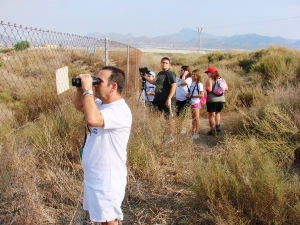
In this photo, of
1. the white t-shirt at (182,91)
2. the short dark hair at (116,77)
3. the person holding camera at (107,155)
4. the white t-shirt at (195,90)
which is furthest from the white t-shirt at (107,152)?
the white t-shirt at (182,91)

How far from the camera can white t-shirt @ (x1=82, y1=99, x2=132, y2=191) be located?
239cm

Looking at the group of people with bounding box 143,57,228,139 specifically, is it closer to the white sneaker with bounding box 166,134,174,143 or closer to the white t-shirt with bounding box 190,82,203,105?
the white t-shirt with bounding box 190,82,203,105

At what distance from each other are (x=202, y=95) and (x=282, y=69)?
25.3 ft

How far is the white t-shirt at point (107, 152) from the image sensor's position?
7.86 feet

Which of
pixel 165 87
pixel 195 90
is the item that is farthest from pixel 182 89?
pixel 165 87

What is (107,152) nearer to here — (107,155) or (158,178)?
(107,155)

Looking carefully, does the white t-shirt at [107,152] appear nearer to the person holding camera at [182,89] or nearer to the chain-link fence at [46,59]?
the chain-link fence at [46,59]

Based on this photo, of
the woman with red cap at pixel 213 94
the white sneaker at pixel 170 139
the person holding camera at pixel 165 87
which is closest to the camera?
the white sneaker at pixel 170 139

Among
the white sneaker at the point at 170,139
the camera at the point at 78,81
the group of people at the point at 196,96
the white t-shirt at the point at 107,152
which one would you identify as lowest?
the white sneaker at the point at 170,139

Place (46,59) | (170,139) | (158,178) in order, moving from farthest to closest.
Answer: (46,59) < (170,139) < (158,178)

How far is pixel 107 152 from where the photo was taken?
241 centimetres

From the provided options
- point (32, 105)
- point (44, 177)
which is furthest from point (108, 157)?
point (32, 105)

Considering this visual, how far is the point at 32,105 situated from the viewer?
21.4ft

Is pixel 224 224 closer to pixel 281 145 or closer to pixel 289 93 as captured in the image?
pixel 281 145
